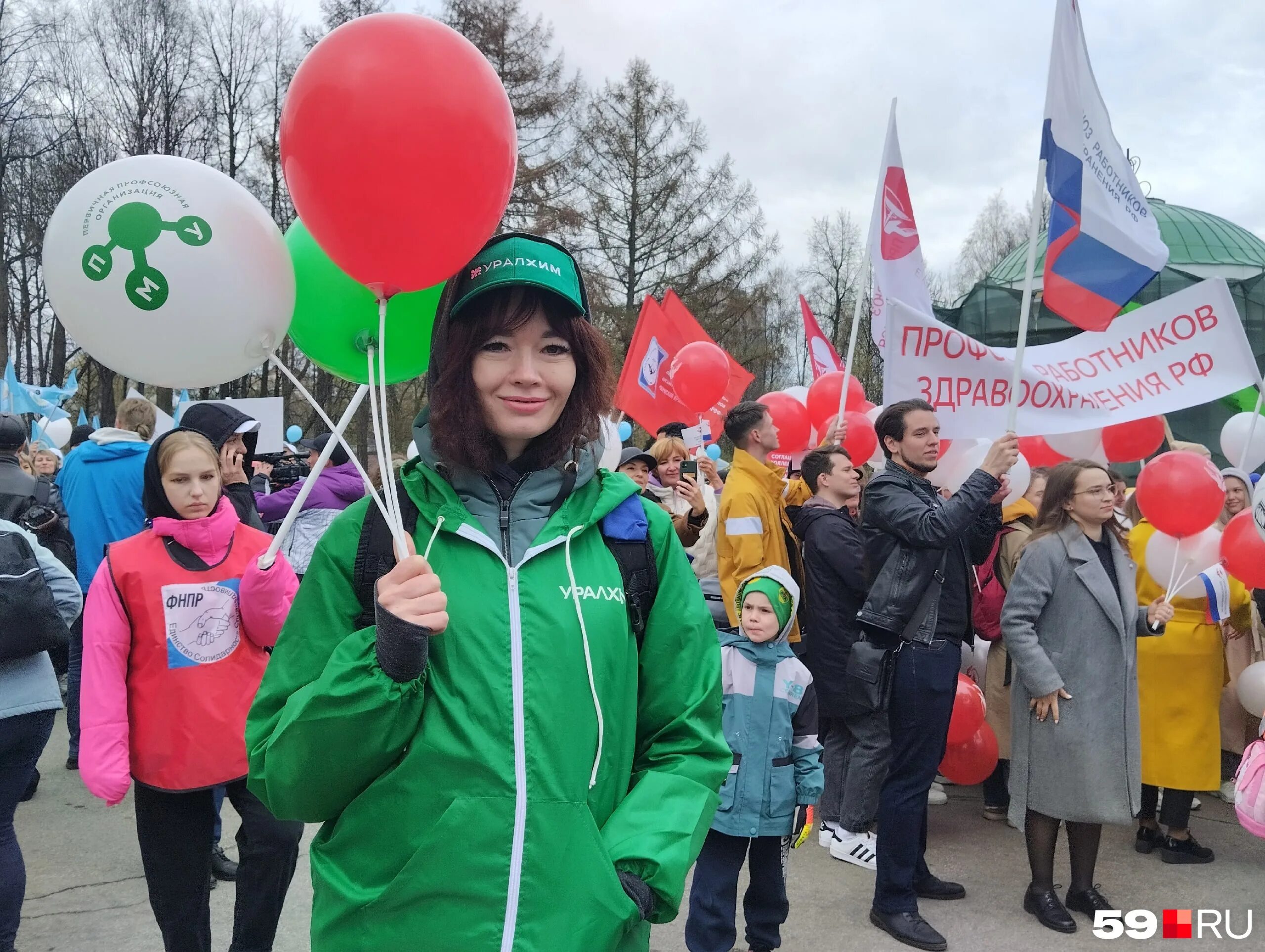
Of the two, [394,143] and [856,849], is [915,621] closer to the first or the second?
[856,849]

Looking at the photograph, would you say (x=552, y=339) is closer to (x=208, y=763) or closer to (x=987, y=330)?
(x=208, y=763)

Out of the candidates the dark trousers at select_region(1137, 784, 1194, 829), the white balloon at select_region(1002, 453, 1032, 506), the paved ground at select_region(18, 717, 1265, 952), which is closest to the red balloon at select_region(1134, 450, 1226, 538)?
the white balloon at select_region(1002, 453, 1032, 506)

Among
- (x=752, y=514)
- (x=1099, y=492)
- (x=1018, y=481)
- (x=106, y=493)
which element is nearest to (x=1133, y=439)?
(x=1018, y=481)

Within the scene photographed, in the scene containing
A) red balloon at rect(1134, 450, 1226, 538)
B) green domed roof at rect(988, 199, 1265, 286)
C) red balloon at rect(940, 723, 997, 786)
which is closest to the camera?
red balloon at rect(1134, 450, 1226, 538)

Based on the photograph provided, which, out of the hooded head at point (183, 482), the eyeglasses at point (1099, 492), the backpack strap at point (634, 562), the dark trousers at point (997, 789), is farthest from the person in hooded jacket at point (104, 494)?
the dark trousers at point (997, 789)

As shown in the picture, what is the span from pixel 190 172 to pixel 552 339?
91 cm

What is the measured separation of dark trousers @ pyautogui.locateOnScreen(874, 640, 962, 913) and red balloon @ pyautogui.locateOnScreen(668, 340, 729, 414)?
4.77 metres

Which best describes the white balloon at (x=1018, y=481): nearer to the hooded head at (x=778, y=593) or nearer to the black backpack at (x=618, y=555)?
the hooded head at (x=778, y=593)

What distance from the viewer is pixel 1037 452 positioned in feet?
23.4

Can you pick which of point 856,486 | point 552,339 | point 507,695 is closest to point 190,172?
point 552,339

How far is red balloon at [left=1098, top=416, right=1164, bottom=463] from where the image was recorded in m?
7.19

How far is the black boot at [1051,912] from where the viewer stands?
4.42 metres

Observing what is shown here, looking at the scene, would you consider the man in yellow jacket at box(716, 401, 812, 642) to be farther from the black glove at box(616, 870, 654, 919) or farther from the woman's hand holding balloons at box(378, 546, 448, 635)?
the woman's hand holding balloons at box(378, 546, 448, 635)

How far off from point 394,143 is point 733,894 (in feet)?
10.3
